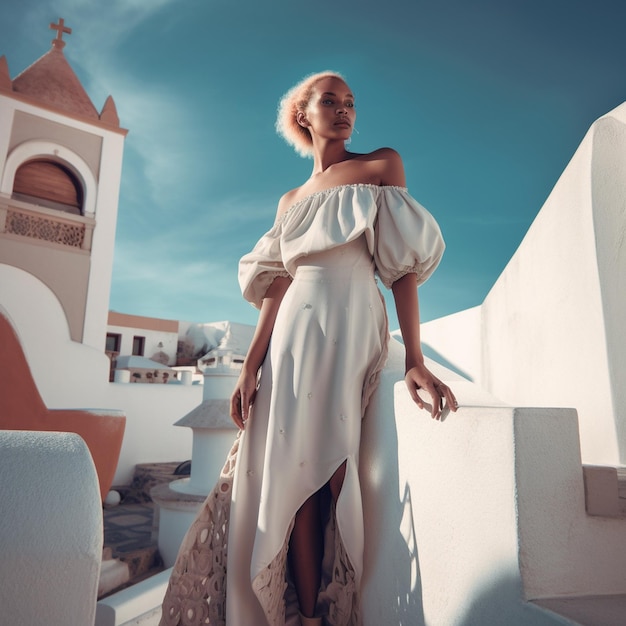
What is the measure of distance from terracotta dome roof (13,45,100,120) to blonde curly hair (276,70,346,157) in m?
8.65

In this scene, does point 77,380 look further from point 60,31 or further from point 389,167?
point 389,167

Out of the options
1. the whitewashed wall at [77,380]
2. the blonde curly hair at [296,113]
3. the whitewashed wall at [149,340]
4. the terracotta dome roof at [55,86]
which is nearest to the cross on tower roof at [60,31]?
the terracotta dome roof at [55,86]

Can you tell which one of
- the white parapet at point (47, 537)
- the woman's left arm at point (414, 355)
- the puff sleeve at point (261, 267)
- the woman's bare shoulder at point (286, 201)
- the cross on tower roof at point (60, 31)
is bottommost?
the white parapet at point (47, 537)

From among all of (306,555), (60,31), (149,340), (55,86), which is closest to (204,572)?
(306,555)

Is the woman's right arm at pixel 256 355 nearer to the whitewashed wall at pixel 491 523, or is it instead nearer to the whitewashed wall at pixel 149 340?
the whitewashed wall at pixel 491 523

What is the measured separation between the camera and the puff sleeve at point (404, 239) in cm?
133

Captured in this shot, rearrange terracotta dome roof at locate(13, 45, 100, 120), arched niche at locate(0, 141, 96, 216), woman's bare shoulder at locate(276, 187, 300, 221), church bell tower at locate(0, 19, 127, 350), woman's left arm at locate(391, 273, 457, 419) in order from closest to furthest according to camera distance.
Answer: woman's left arm at locate(391, 273, 457, 419) → woman's bare shoulder at locate(276, 187, 300, 221) → church bell tower at locate(0, 19, 127, 350) → arched niche at locate(0, 141, 96, 216) → terracotta dome roof at locate(13, 45, 100, 120)

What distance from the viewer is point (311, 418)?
1296mm

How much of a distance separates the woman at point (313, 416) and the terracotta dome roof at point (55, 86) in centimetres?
923

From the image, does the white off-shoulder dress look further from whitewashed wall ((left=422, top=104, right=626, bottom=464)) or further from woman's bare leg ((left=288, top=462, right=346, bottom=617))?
whitewashed wall ((left=422, top=104, right=626, bottom=464))

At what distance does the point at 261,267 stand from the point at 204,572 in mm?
892

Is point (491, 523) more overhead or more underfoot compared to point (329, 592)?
more overhead

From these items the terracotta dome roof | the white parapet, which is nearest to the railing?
the terracotta dome roof

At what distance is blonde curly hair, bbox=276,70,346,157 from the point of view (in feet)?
5.51
